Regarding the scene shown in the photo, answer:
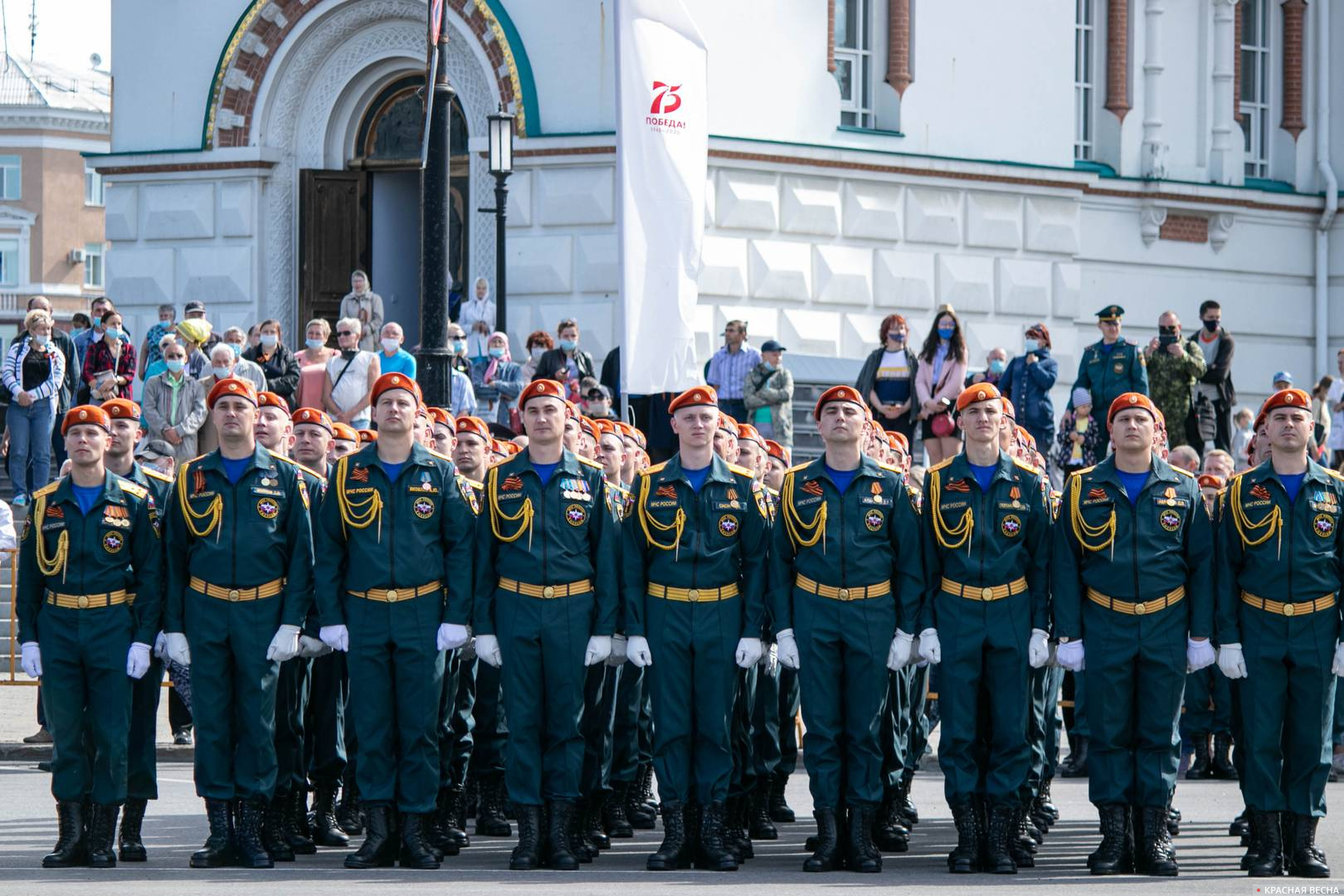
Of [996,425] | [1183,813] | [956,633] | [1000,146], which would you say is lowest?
[1183,813]

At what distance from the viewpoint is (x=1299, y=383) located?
98.4 ft

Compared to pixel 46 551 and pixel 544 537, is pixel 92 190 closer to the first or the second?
pixel 46 551

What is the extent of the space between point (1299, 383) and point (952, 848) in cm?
1940

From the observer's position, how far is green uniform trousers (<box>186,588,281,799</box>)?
11102 mm

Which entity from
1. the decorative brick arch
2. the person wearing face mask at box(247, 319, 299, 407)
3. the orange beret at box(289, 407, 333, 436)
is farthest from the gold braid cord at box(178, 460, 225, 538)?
the decorative brick arch

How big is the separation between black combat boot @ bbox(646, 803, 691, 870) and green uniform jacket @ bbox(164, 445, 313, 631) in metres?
1.90

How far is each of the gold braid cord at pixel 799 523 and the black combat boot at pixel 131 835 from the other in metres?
3.24

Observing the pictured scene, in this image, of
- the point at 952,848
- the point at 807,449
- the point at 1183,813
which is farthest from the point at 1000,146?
the point at 952,848

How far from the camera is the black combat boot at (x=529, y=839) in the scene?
36.2ft

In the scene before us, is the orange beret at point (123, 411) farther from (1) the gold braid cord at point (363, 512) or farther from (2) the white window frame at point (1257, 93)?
(2) the white window frame at point (1257, 93)

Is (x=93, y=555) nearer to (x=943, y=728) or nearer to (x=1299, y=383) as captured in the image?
(x=943, y=728)

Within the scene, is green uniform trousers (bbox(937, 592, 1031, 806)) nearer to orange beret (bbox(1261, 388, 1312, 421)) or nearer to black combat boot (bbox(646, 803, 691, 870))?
black combat boot (bbox(646, 803, 691, 870))

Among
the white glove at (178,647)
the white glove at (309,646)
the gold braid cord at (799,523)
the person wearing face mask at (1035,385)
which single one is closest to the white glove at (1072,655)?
the gold braid cord at (799,523)

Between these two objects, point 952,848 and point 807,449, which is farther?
point 807,449
